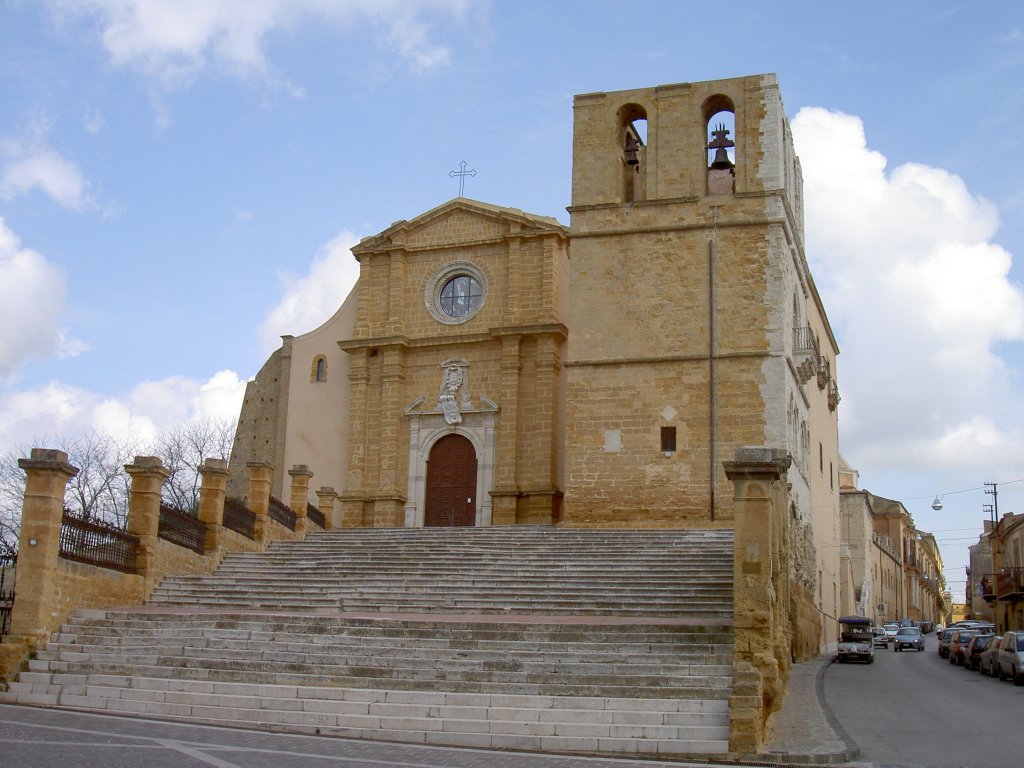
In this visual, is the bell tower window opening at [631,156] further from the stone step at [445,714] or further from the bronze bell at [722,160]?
the stone step at [445,714]

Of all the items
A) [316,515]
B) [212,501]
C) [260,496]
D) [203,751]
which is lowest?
[203,751]

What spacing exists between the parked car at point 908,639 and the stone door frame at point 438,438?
16.2 metres

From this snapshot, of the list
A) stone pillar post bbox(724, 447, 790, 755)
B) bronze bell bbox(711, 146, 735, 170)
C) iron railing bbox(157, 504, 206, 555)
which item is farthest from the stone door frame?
stone pillar post bbox(724, 447, 790, 755)

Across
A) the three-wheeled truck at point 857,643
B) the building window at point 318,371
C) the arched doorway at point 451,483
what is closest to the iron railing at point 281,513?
Result: the arched doorway at point 451,483

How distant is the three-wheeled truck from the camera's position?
85.5 feet

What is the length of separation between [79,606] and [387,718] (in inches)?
260

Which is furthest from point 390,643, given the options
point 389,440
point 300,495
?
point 389,440

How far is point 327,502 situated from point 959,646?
49.3 feet

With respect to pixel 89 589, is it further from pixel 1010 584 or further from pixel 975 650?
pixel 1010 584

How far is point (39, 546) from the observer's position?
15.6 meters

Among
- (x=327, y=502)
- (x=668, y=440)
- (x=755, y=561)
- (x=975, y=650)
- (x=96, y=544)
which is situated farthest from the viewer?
(x=327, y=502)

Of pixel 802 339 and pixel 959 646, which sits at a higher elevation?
pixel 802 339

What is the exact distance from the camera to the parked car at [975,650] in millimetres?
24531

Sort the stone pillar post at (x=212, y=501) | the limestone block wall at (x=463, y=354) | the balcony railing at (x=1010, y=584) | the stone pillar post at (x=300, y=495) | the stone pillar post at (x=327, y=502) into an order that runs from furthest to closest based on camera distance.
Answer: the balcony railing at (x=1010, y=584), the limestone block wall at (x=463, y=354), the stone pillar post at (x=327, y=502), the stone pillar post at (x=300, y=495), the stone pillar post at (x=212, y=501)
